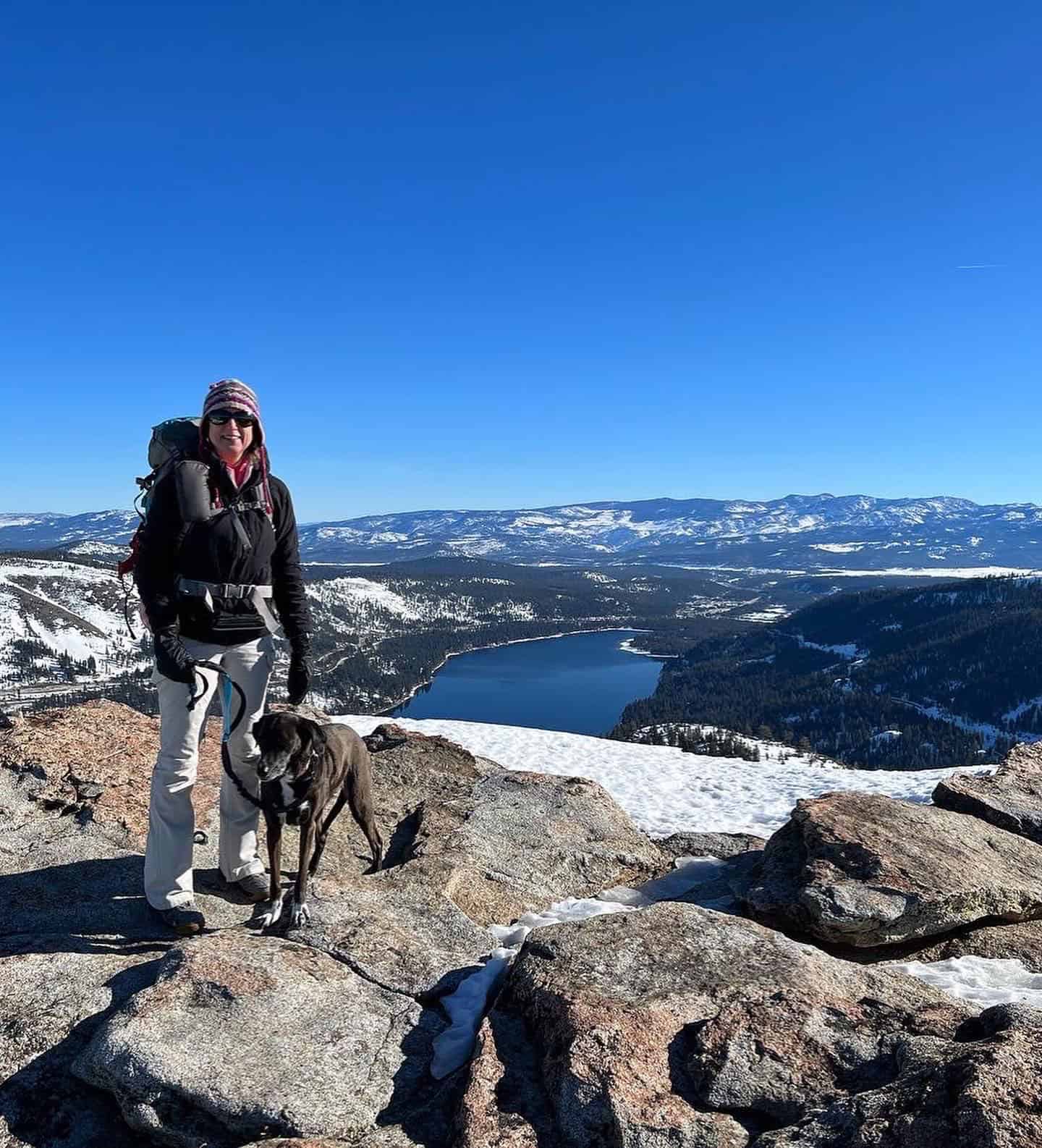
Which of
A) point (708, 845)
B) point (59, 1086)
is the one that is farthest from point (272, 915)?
point (708, 845)

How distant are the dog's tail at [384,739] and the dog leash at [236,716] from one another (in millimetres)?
6159

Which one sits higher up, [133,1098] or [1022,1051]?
[1022,1051]

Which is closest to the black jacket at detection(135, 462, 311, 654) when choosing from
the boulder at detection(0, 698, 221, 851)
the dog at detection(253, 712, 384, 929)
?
the dog at detection(253, 712, 384, 929)

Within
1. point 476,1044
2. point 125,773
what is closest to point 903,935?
point 476,1044

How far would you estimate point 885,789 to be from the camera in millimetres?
19266

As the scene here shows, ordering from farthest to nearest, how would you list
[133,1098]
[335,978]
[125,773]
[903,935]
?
[125,773], [903,935], [335,978], [133,1098]

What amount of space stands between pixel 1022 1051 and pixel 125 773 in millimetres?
9563

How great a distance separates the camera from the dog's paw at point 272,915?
5.80 meters

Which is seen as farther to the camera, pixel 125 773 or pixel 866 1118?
pixel 125 773

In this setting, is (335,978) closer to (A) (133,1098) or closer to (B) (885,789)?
(A) (133,1098)

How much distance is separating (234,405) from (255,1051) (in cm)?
429

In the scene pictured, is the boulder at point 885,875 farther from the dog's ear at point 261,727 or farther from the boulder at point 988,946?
the dog's ear at point 261,727

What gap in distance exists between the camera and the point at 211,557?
18.7 ft

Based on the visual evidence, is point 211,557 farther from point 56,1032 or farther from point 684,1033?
point 684,1033
